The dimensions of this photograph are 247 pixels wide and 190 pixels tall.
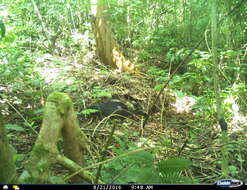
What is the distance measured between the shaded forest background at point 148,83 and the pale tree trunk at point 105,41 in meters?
0.05

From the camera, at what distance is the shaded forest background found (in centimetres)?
122

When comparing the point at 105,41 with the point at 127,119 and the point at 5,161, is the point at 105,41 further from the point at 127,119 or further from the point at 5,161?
the point at 5,161

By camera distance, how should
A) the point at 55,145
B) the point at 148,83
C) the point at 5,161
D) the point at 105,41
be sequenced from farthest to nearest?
the point at 105,41 < the point at 148,83 < the point at 55,145 < the point at 5,161

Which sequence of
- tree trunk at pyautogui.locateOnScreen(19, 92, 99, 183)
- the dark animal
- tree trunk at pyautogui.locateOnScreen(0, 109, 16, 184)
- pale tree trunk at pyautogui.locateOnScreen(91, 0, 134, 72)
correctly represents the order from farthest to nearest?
pale tree trunk at pyautogui.locateOnScreen(91, 0, 134, 72), the dark animal, tree trunk at pyautogui.locateOnScreen(19, 92, 99, 183), tree trunk at pyautogui.locateOnScreen(0, 109, 16, 184)

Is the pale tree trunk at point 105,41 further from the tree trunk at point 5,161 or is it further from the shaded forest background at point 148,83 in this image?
the tree trunk at point 5,161

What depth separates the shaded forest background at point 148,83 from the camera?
1222 mm

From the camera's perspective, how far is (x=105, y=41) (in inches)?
118

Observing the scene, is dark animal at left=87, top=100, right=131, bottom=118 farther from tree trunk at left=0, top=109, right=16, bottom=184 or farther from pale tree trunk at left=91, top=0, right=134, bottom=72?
tree trunk at left=0, top=109, right=16, bottom=184

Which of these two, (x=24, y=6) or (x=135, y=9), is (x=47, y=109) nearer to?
(x=135, y=9)

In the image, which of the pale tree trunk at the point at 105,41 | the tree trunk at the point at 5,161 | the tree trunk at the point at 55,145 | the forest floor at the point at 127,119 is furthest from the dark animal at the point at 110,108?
the tree trunk at the point at 5,161

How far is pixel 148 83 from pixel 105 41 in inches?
40.0

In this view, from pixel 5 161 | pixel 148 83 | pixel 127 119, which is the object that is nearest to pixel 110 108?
pixel 127 119

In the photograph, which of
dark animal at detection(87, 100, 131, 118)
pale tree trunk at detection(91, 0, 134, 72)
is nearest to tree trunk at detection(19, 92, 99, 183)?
dark animal at detection(87, 100, 131, 118)

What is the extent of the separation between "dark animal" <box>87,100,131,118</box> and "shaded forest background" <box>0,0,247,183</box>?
0.07 m
